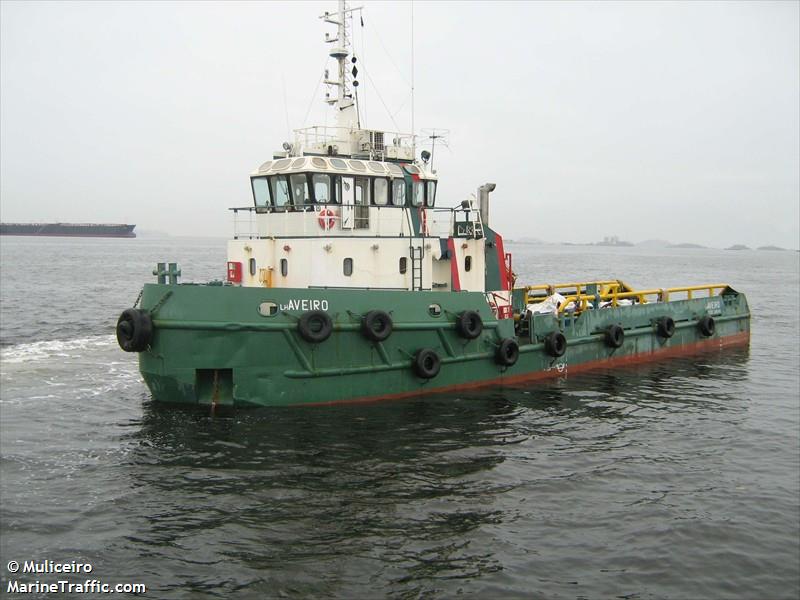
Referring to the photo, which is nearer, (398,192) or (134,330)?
(134,330)

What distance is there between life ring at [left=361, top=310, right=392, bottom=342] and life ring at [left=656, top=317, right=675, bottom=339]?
8092 mm

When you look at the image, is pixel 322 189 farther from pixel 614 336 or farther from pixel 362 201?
pixel 614 336

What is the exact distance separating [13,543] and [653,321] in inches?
543

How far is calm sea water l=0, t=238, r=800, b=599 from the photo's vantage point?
6.30m

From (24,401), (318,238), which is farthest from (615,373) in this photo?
(24,401)

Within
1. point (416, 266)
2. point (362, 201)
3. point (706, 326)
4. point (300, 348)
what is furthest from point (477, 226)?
point (706, 326)

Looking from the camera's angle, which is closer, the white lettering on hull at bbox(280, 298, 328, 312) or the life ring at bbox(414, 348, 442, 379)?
the white lettering on hull at bbox(280, 298, 328, 312)

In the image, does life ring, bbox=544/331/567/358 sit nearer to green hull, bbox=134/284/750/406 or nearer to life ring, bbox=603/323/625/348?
green hull, bbox=134/284/750/406

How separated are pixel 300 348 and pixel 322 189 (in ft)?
9.95

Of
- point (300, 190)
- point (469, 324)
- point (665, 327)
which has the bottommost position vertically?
point (665, 327)

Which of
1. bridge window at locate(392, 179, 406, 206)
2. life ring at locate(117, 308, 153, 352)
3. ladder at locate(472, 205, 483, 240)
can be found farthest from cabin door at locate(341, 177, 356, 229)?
life ring at locate(117, 308, 153, 352)

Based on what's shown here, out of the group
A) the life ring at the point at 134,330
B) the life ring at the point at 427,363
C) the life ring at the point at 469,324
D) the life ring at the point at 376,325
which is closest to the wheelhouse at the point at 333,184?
the life ring at the point at 376,325

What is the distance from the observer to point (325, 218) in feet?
37.5

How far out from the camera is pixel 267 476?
8.30 metres
